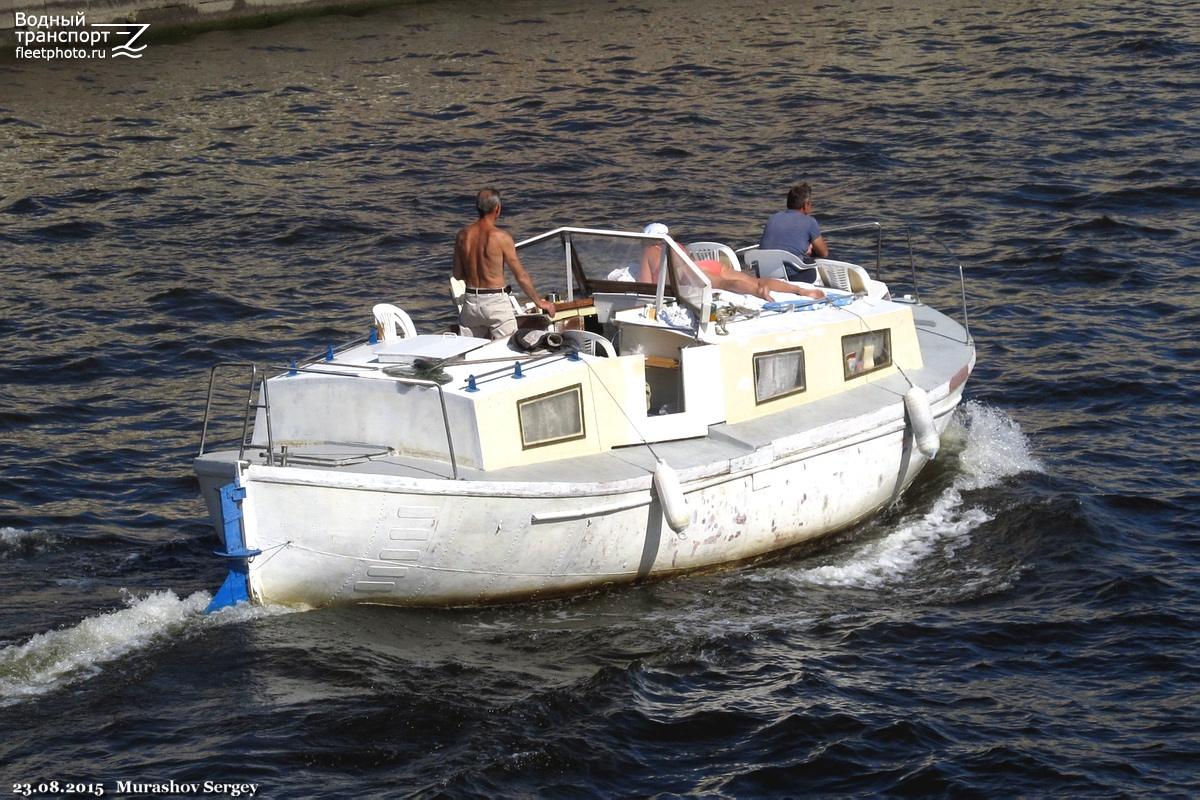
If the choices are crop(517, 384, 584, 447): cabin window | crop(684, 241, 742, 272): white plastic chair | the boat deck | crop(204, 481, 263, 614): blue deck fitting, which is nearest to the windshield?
crop(684, 241, 742, 272): white plastic chair

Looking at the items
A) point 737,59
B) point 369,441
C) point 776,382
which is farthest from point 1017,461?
point 737,59

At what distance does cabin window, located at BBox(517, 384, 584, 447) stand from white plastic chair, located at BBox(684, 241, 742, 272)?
2923 mm

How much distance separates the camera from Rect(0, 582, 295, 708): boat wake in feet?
34.1

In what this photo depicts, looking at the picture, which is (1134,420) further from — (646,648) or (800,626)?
(646,648)

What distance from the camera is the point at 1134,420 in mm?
16109

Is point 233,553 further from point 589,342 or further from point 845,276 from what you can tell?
point 845,276

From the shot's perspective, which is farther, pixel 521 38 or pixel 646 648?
pixel 521 38

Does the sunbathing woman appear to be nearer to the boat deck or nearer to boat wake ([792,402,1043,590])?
the boat deck

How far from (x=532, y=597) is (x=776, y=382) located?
114 inches

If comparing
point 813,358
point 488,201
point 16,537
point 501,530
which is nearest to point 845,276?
point 813,358

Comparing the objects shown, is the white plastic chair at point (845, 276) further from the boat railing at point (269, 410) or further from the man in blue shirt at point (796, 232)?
the boat railing at point (269, 410)

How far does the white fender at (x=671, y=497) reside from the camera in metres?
11.5

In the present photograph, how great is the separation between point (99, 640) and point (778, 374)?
231 inches

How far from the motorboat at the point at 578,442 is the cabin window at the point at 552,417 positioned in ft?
0.06
